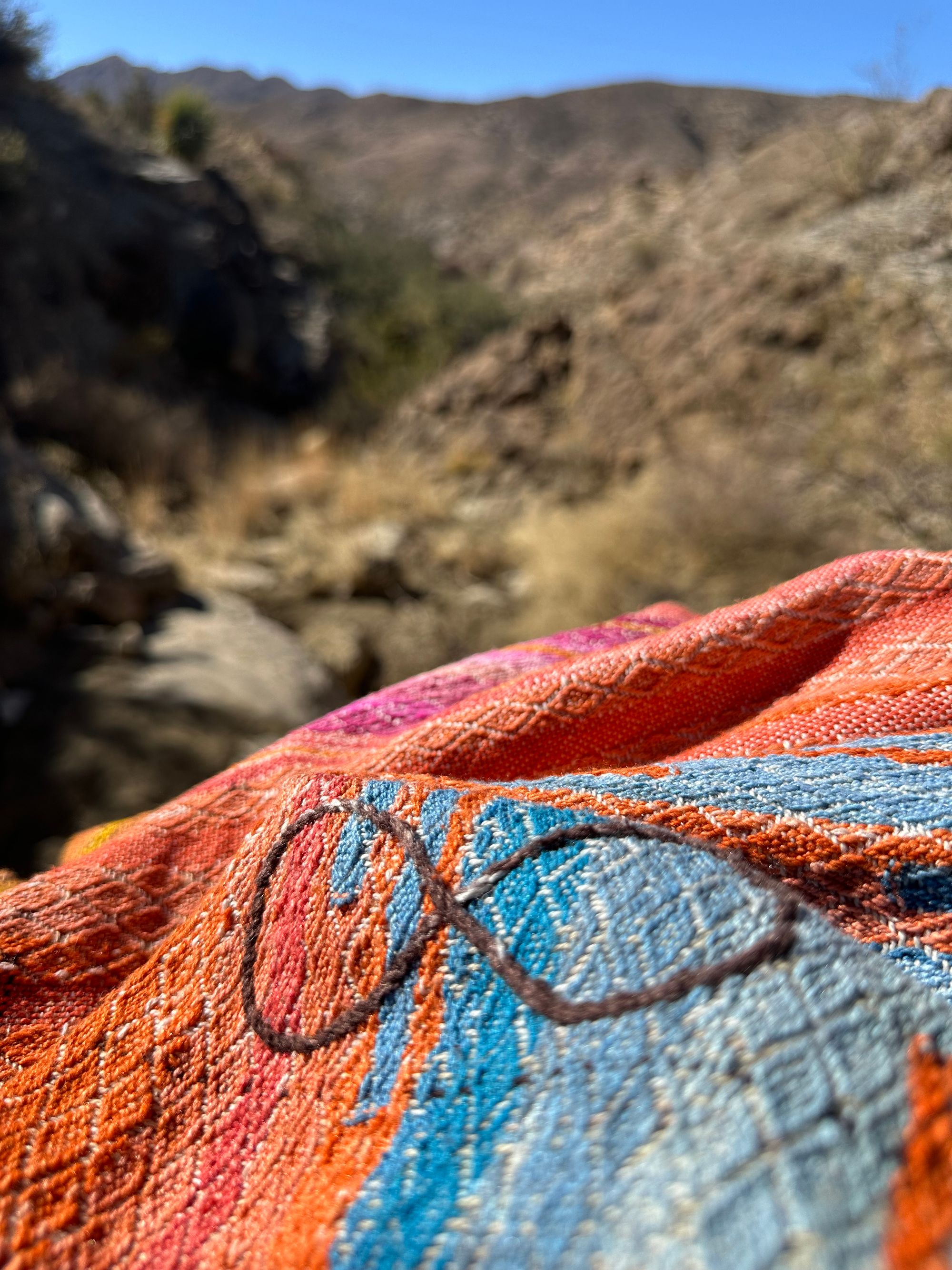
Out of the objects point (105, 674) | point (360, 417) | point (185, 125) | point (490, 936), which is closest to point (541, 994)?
point (490, 936)

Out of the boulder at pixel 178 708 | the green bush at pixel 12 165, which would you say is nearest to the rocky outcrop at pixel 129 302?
the green bush at pixel 12 165

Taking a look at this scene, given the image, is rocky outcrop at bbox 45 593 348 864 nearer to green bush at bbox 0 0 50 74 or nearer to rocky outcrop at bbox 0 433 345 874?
rocky outcrop at bbox 0 433 345 874

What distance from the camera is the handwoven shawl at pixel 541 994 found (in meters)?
0.44

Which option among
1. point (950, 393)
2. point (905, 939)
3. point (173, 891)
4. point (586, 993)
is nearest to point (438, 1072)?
point (586, 993)

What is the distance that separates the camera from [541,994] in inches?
23.8

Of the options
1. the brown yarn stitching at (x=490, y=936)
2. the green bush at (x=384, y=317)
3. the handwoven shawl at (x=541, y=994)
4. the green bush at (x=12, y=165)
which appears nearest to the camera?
the handwoven shawl at (x=541, y=994)

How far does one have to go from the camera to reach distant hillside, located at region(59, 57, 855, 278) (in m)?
16.6

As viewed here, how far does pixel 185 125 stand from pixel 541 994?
13.0 meters

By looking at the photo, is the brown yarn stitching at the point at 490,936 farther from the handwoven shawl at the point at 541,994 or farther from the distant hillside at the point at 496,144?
the distant hillside at the point at 496,144

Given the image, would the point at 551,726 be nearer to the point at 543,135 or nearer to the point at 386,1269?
the point at 386,1269

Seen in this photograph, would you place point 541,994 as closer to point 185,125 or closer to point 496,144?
point 185,125

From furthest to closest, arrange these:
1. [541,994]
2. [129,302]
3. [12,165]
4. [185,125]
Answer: [185,125] → [129,302] → [12,165] → [541,994]

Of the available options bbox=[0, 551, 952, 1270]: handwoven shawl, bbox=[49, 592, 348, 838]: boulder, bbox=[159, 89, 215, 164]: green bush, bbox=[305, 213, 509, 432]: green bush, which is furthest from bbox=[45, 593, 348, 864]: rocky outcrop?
bbox=[159, 89, 215, 164]: green bush

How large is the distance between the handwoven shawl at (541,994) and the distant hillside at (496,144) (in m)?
16.0
